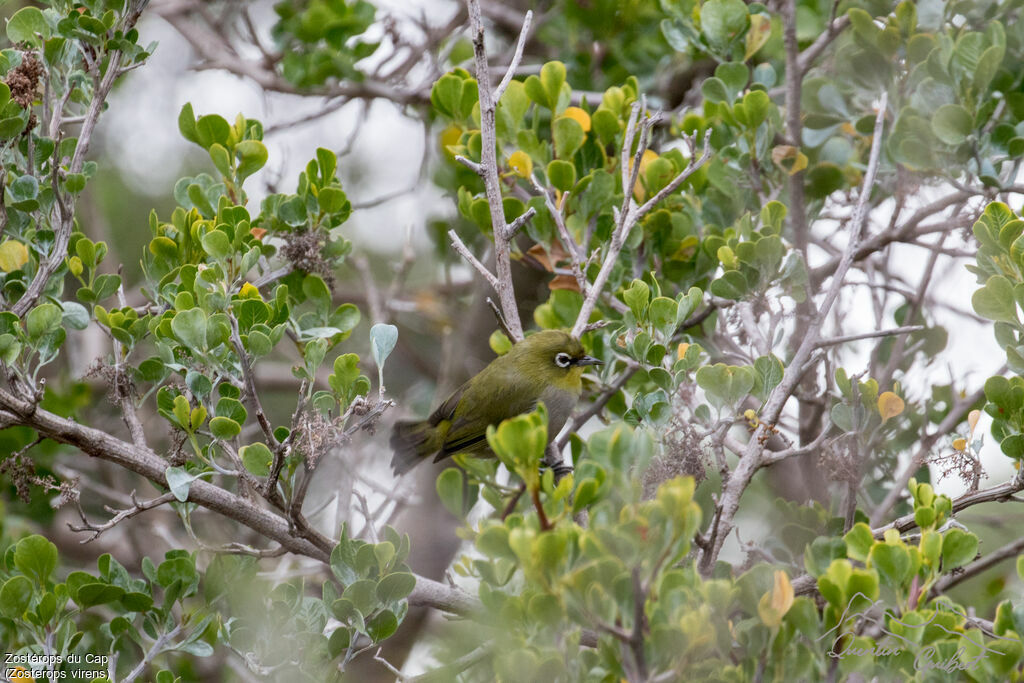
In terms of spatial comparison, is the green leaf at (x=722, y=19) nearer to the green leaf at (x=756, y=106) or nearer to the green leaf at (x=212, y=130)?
the green leaf at (x=756, y=106)

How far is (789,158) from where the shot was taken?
3.94 meters

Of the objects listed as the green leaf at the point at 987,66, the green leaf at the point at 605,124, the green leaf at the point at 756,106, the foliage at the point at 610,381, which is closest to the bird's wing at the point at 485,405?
the foliage at the point at 610,381

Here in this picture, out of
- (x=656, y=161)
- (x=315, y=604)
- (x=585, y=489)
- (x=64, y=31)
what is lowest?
(x=315, y=604)

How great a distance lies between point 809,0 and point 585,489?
13.5 feet

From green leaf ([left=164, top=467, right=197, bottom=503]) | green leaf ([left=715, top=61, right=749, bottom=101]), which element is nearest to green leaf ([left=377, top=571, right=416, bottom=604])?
green leaf ([left=164, top=467, right=197, bottom=503])

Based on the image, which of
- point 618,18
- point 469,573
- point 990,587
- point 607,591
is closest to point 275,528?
point 469,573

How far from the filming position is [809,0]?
17.1ft

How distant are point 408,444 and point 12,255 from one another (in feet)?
8.74

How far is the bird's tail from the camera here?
5301mm

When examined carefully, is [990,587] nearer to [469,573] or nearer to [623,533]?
[469,573]

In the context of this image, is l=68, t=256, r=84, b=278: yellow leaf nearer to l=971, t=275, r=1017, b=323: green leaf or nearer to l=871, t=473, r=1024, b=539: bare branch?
l=871, t=473, r=1024, b=539: bare branch

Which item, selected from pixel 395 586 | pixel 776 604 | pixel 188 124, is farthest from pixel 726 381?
pixel 188 124

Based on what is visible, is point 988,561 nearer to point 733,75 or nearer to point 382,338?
point 733,75

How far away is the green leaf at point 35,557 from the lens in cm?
301
